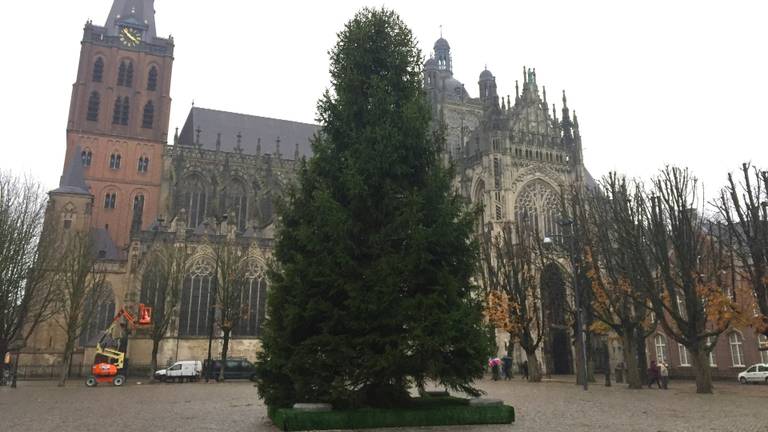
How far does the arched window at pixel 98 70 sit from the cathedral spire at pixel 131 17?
381cm

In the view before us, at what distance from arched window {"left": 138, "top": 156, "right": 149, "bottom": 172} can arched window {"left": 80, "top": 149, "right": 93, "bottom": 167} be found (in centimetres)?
446

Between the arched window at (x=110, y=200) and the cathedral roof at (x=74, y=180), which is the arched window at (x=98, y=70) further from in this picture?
the arched window at (x=110, y=200)

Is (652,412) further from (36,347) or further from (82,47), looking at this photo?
(82,47)

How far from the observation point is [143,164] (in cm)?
5828

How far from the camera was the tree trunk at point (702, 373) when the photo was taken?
23953 millimetres

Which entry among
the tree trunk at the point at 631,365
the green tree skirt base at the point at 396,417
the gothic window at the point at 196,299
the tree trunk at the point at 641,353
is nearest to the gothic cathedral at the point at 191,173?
the gothic window at the point at 196,299

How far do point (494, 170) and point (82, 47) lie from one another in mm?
43765

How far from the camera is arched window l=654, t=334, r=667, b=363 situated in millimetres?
42656

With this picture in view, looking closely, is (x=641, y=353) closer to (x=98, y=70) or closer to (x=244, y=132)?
(x=244, y=132)

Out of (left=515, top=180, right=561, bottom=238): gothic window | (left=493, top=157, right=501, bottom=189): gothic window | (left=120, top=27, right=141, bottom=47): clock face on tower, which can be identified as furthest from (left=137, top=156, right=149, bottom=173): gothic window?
(left=515, top=180, right=561, bottom=238): gothic window

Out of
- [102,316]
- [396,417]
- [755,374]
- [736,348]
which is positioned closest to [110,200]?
[102,316]

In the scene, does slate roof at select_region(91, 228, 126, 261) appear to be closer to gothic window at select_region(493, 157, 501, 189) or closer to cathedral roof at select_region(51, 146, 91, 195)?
cathedral roof at select_region(51, 146, 91, 195)

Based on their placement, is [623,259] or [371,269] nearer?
[371,269]

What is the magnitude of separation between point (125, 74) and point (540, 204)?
146 feet
